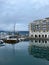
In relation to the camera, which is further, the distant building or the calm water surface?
the distant building

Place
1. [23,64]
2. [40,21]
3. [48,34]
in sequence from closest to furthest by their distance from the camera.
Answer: [23,64] → [48,34] → [40,21]

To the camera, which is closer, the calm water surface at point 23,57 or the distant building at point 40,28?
the calm water surface at point 23,57

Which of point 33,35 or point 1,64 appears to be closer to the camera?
point 1,64

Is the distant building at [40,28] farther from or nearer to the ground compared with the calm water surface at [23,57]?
farther from the ground

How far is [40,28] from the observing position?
73812 millimetres

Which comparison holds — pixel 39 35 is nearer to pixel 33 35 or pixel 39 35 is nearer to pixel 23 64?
pixel 33 35

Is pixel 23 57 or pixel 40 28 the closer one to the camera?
pixel 23 57

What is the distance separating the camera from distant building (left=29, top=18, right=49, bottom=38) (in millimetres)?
71438

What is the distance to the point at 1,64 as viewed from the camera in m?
17.4

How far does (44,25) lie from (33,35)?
7.47m

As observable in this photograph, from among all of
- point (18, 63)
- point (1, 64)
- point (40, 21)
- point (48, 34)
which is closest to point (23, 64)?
point (18, 63)

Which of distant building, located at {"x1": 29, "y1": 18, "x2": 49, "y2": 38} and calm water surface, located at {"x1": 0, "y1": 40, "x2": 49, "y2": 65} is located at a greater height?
distant building, located at {"x1": 29, "y1": 18, "x2": 49, "y2": 38}

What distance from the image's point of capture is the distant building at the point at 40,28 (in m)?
71.4

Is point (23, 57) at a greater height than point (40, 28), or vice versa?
point (40, 28)
